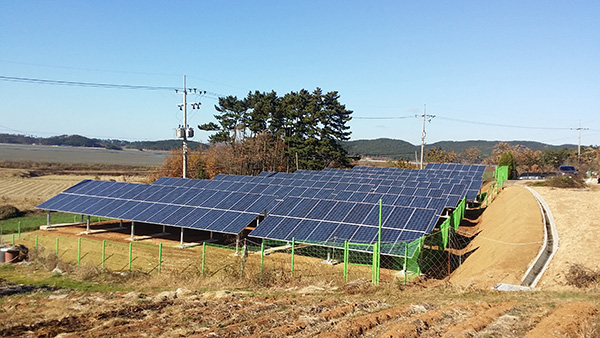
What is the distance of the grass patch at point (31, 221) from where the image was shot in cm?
3067

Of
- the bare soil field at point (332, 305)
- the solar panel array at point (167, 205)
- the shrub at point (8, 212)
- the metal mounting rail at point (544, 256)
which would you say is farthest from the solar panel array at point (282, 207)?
the shrub at point (8, 212)

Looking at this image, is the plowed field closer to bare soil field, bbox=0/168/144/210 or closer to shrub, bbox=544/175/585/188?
shrub, bbox=544/175/585/188

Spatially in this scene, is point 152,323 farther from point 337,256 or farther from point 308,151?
point 308,151

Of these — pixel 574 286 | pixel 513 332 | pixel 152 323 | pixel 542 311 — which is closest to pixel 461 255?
pixel 574 286

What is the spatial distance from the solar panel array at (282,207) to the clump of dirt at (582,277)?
5.27 m

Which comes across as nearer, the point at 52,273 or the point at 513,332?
the point at 513,332

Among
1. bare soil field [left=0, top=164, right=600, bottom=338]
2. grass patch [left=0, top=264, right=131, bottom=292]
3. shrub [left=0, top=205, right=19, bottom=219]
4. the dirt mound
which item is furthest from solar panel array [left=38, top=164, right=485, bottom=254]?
shrub [left=0, top=205, right=19, bottom=219]

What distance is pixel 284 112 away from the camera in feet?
204

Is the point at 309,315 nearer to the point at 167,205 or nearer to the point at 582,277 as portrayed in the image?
the point at 582,277

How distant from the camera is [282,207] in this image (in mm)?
21688

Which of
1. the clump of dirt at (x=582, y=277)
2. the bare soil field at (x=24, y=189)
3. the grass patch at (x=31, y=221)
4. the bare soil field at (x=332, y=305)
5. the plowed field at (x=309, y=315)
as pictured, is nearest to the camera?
the plowed field at (x=309, y=315)

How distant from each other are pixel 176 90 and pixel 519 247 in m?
28.8

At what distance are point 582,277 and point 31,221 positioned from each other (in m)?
36.0

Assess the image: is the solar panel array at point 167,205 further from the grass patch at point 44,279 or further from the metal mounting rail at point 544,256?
the metal mounting rail at point 544,256
